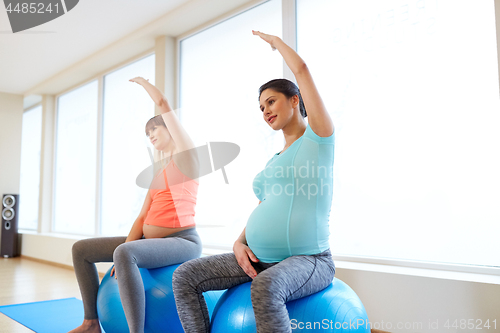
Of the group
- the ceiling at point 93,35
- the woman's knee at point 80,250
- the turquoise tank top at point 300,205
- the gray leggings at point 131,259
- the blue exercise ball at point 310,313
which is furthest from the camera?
the ceiling at point 93,35

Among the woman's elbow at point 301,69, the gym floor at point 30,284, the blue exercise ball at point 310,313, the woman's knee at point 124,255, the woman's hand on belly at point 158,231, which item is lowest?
the gym floor at point 30,284

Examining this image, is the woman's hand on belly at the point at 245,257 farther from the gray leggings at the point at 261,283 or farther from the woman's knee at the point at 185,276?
the woman's knee at the point at 185,276

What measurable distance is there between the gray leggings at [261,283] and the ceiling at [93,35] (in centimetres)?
252

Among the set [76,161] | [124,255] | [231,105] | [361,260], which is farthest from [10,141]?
[361,260]

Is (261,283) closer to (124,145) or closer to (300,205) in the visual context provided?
(300,205)

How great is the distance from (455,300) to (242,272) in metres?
1.05

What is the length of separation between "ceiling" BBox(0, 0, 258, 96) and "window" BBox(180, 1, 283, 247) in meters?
0.23

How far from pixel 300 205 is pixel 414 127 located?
3.83 ft

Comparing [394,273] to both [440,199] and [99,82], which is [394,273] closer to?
[440,199]

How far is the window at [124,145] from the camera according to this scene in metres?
4.44

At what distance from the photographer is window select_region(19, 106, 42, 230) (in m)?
6.54

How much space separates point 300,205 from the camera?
4.93 feet

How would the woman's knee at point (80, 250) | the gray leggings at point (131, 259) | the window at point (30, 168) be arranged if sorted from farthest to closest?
the window at point (30, 168)
the woman's knee at point (80, 250)
the gray leggings at point (131, 259)


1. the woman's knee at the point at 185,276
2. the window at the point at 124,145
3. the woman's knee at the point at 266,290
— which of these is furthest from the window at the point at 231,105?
the woman's knee at the point at 266,290
